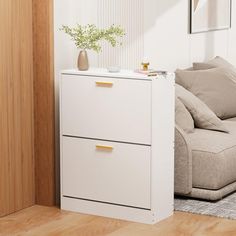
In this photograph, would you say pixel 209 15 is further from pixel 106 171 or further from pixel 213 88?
pixel 106 171

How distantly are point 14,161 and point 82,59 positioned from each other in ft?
2.45

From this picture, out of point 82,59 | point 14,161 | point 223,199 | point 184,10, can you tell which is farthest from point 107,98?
point 184,10

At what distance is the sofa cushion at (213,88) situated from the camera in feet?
17.9

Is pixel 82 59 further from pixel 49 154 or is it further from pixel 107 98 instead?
pixel 49 154

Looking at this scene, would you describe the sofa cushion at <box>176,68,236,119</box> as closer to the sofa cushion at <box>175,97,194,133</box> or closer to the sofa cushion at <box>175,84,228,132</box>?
the sofa cushion at <box>175,84,228,132</box>

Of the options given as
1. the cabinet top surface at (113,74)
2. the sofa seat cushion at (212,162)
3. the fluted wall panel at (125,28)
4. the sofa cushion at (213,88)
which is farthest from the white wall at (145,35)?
the sofa seat cushion at (212,162)

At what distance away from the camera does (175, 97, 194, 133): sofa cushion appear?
4715 mm

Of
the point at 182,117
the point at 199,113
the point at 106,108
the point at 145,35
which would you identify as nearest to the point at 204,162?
the point at 182,117

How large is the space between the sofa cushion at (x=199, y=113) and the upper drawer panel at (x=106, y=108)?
0.82 metres

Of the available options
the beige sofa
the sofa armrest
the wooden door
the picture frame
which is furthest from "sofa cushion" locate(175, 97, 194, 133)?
the picture frame

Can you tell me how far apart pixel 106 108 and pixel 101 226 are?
2.26ft

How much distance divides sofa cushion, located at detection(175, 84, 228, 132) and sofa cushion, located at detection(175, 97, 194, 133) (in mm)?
89

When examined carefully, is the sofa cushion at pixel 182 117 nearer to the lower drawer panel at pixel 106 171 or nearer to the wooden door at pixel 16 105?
the lower drawer panel at pixel 106 171

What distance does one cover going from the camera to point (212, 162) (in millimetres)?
4477
